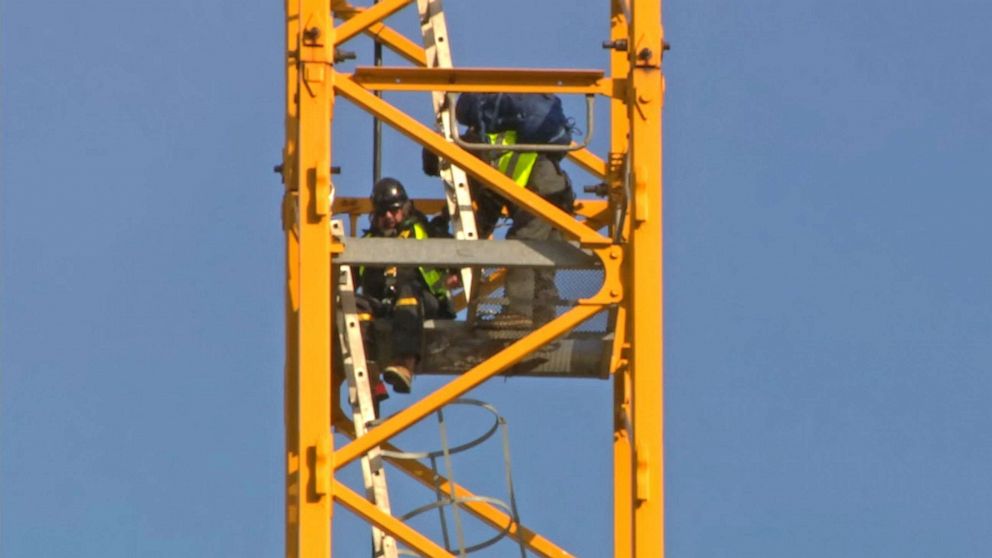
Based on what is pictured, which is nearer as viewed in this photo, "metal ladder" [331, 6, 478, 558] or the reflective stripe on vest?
"metal ladder" [331, 6, 478, 558]

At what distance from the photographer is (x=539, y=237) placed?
27.2 meters

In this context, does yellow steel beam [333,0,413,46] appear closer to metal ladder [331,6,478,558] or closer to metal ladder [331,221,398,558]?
metal ladder [331,6,478,558]

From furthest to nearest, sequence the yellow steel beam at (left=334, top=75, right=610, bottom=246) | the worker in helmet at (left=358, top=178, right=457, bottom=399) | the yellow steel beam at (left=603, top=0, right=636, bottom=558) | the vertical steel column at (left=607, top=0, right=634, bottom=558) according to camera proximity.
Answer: the yellow steel beam at (left=603, top=0, right=636, bottom=558) → the vertical steel column at (left=607, top=0, right=634, bottom=558) → the worker in helmet at (left=358, top=178, right=457, bottom=399) → the yellow steel beam at (left=334, top=75, right=610, bottom=246)

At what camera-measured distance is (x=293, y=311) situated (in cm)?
2727

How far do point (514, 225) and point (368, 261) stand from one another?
65.0 inches

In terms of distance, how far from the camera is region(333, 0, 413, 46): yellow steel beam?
26406 mm

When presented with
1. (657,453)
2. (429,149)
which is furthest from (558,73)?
(657,453)

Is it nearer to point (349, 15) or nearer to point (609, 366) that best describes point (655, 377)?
point (609, 366)

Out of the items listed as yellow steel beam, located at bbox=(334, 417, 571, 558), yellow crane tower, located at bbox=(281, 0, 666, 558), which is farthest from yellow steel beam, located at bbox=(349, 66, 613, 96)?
yellow steel beam, located at bbox=(334, 417, 571, 558)

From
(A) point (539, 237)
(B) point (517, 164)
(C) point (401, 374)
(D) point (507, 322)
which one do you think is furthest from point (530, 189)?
(C) point (401, 374)

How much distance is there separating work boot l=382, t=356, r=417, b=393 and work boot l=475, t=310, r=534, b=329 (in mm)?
551

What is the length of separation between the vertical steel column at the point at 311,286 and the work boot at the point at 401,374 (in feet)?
2.45

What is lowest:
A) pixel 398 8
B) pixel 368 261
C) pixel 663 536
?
pixel 663 536

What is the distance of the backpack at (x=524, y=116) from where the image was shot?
27.2m
